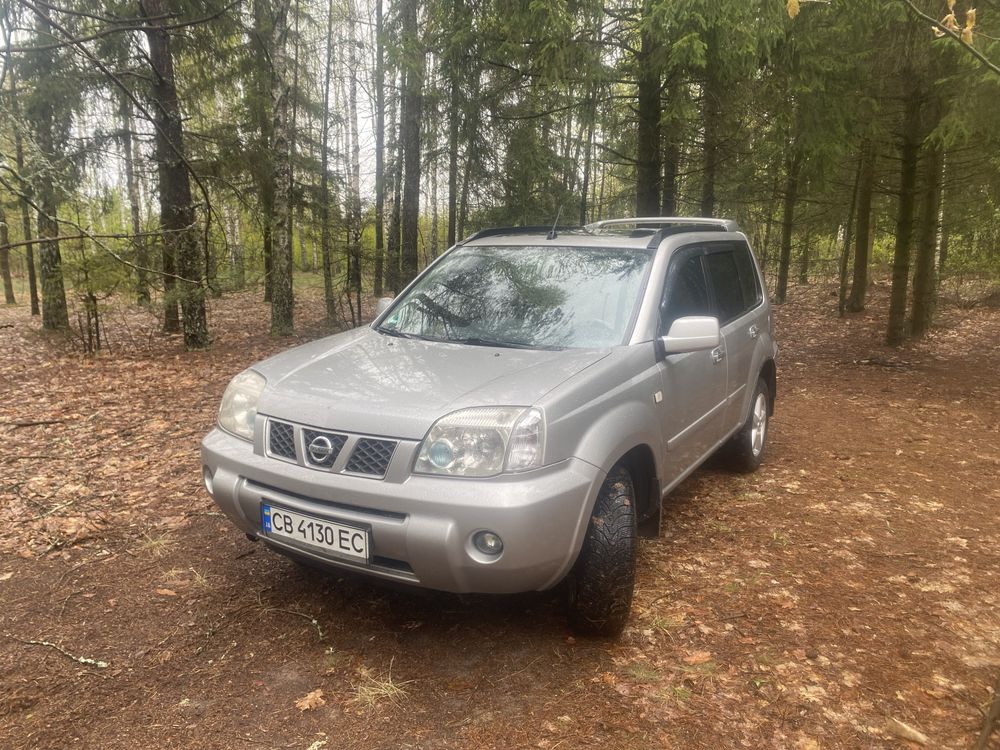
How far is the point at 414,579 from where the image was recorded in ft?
8.63

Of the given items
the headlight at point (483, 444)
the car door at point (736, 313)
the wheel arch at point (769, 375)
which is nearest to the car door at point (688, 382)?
the car door at point (736, 313)

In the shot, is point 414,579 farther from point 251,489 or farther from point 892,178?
point 892,178

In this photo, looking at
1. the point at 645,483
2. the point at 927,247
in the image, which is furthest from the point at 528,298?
the point at 927,247

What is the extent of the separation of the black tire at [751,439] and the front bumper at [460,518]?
2.81 m

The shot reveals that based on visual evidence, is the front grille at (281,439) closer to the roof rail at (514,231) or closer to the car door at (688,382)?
the car door at (688,382)

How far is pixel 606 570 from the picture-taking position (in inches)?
112

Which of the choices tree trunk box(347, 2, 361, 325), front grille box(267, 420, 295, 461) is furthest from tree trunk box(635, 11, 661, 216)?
front grille box(267, 420, 295, 461)

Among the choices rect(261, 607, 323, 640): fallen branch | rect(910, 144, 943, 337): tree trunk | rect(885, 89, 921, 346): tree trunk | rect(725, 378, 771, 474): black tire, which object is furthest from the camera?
rect(910, 144, 943, 337): tree trunk

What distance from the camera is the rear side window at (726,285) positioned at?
4509 mm

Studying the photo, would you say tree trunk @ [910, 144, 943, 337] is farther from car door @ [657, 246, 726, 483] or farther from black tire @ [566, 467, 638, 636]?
black tire @ [566, 467, 638, 636]

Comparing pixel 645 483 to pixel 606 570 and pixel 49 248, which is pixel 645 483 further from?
pixel 49 248

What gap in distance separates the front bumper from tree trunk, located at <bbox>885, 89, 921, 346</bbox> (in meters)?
9.90

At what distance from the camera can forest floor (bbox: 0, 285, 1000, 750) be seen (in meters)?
2.50

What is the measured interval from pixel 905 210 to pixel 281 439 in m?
11.0
